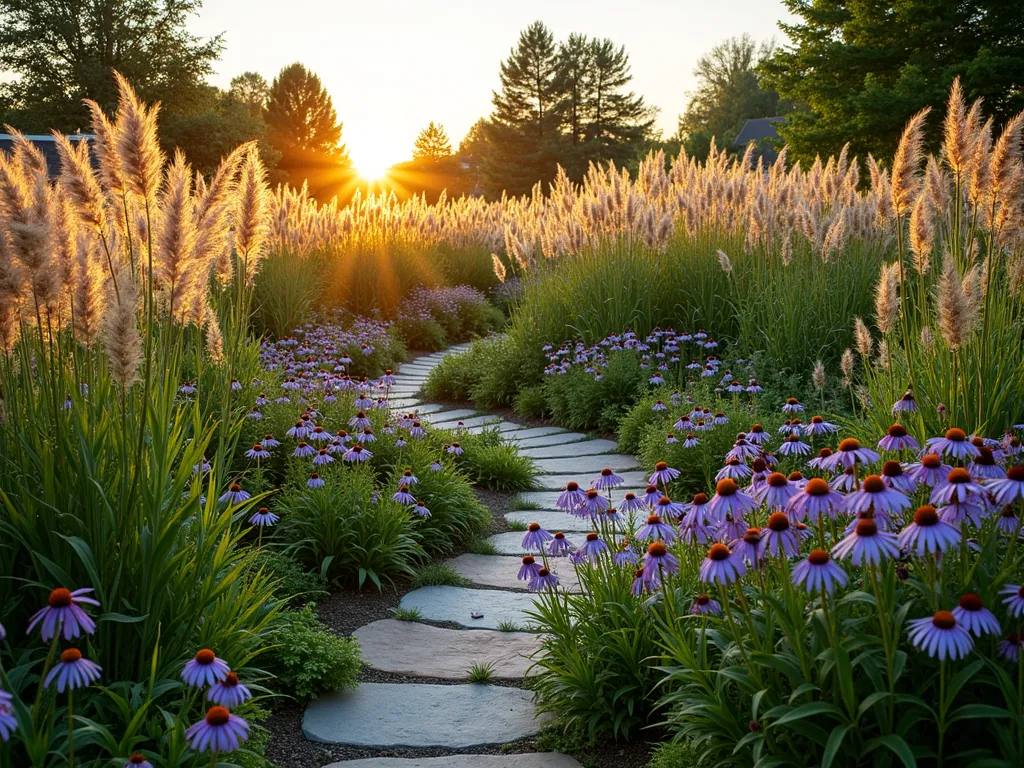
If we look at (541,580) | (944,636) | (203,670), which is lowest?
(541,580)

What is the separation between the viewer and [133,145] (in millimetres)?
2346

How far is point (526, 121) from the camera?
46688mm

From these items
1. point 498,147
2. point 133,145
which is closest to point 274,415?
point 133,145

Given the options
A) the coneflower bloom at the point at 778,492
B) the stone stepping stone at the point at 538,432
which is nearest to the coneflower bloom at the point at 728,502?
the coneflower bloom at the point at 778,492

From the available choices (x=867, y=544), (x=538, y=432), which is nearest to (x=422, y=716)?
(x=867, y=544)

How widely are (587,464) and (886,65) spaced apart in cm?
1942

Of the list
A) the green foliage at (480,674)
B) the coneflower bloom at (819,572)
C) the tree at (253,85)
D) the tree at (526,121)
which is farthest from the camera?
the tree at (253,85)

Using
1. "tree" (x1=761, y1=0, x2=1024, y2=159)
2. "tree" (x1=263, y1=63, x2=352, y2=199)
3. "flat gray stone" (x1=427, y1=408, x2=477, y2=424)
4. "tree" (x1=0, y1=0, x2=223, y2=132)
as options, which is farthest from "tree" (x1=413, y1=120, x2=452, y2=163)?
"flat gray stone" (x1=427, y1=408, x2=477, y2=424)

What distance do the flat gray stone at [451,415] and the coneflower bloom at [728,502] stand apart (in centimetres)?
536

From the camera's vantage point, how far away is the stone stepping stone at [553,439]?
6.60 m

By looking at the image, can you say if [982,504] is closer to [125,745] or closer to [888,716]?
[888,716]

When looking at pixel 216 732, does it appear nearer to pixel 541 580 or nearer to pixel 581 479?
pixel 541 580

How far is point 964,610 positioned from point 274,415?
4.17 m

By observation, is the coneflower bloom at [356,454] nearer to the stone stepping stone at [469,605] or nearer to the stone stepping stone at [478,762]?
the stone stepping stone at [469,605]
